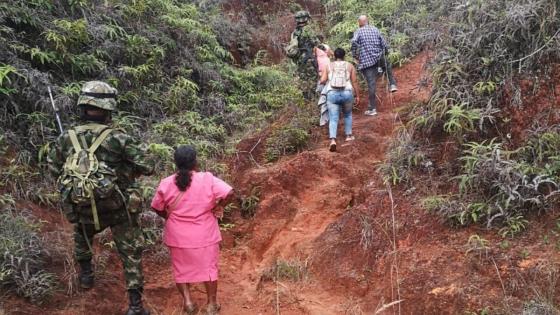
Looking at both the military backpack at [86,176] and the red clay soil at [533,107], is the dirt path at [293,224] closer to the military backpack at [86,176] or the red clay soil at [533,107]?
the military backpack at [86,176]

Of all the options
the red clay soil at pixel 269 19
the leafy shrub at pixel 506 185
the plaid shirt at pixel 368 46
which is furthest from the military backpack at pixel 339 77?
the red clay soil at pixel 269 19

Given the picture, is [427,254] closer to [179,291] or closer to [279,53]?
[179,291]

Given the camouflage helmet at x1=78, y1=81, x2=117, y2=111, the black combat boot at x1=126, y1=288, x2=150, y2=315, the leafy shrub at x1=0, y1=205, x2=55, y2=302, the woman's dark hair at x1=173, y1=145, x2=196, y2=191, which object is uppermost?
the camouflage helmet at x1=78, y1=81, x2=117, y2=111

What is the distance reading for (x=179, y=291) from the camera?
5168mm

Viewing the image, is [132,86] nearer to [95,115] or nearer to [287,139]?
[287,139]

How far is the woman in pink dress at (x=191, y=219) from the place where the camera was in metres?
4.88

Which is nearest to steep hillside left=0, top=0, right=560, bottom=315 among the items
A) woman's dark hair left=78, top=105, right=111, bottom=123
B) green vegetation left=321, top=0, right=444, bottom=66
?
woman's dark hair left=78, top=105, right=111, bottom=123

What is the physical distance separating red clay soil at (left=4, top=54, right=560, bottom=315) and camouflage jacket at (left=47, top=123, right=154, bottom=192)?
120 cm

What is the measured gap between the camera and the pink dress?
4883 millimetres

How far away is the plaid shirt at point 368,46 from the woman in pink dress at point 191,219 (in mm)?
5765

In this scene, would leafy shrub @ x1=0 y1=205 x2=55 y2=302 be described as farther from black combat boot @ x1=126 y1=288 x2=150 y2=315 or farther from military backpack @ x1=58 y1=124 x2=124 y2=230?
military backpack @ x1=58 y1=124 x2=124 y2=230

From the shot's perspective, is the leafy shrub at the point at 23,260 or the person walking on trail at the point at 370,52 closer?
the leafy shrub at the point at 23,260

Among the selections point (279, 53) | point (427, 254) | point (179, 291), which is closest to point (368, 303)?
point (427, 254)

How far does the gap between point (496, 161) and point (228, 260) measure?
327 centimetres
